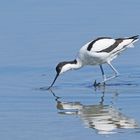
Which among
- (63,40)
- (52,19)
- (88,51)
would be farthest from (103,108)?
(52,19)

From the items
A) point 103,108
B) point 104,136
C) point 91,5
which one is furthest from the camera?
point 91,5

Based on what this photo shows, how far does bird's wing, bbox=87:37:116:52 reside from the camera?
14.5 m

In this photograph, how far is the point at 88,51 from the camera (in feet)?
47.8

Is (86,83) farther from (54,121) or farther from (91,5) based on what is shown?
A: (91,5)

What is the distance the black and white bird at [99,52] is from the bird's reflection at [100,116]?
167 centimetres

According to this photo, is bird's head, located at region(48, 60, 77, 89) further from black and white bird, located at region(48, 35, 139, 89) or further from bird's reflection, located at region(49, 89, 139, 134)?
bird's reflection, located at region(49, 89, 139, 134)

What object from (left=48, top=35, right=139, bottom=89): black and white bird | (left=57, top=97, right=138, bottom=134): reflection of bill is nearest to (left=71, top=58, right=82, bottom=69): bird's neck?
(left=48, top=35, right=139, bottom=89): black and white bird

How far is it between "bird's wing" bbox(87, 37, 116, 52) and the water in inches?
20.0

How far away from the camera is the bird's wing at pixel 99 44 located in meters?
14.5

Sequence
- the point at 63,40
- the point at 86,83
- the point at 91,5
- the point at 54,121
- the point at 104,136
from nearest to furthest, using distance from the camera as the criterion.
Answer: the point at 104,136 → the point at 54,121 → the point at 86,83 → the point at 63,40 → the point at 91,5

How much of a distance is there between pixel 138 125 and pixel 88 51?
4.18 meters

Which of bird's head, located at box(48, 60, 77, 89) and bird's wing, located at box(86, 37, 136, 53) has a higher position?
bird's wing, located at box(86, 37, 136, 53)

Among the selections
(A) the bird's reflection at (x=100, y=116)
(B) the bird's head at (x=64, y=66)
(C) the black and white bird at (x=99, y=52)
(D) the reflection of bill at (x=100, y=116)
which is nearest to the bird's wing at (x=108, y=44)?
(C) the black and white bird at (x=99, y=52)

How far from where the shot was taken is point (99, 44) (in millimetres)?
14500
